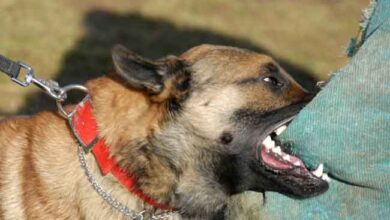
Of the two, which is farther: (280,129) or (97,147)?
(280,129)

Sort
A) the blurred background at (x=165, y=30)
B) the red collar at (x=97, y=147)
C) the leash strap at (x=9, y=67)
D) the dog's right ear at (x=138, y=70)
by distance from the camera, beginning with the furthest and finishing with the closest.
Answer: the blurred background at (x=165, y=30) → the leash strap at (x=9, y=67) → the red collar at (x=97, y=147) → the dog's right ear at (x=138, y=70)

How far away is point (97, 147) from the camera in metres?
3.84

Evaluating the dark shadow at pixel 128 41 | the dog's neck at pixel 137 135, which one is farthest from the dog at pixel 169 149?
the dark shadow at pixel 128 41

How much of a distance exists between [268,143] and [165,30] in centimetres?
→ 621

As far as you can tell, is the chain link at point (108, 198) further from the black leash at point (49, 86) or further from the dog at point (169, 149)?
the black leash at point (49, 86)

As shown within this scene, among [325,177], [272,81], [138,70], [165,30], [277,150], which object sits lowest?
[165,30]

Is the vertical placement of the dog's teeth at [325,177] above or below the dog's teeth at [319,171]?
below

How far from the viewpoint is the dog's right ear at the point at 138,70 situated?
3.70 metres

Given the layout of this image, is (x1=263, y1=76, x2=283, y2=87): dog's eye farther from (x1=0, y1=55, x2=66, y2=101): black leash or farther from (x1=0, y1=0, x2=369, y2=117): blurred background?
(x1=0, y1=0, x2=369, y2=117): blurred background

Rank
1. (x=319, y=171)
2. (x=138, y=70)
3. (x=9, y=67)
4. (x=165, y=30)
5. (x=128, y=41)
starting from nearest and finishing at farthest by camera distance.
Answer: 1. (x=138, y=70)
2. (x=319, y=171)
3. (x=9, y=67)
4. (x=128, y=41)
5. (x=165, y=30)

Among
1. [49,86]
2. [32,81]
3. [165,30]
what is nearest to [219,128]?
[49,86]

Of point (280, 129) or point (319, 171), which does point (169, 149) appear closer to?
point (280, 129)

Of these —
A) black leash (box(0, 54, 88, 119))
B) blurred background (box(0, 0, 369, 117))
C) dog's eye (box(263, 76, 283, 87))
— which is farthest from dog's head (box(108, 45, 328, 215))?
blurred background (box(0, 0, 369, 117))

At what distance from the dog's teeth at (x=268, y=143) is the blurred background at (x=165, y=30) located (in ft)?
14.1
